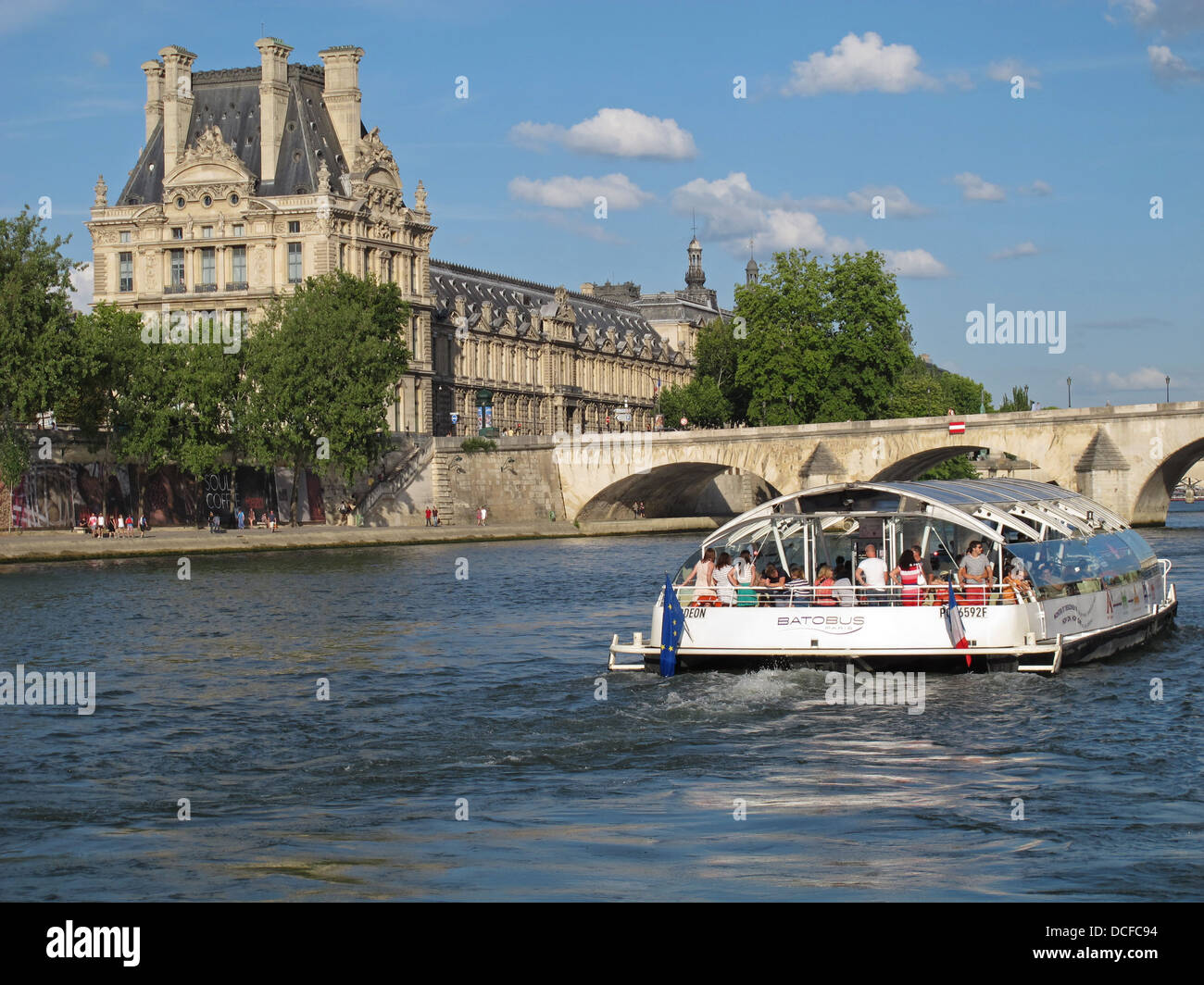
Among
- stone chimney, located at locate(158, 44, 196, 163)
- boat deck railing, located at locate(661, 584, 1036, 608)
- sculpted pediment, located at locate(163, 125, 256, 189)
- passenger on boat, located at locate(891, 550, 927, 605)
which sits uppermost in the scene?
stone chimney, located at locate(158, 44, 196, 163)

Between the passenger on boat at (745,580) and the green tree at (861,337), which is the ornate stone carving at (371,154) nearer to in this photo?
the green tree at (861,337)

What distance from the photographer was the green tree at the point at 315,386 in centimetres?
7000

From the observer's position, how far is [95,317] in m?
70.1

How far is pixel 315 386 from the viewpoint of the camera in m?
70.7

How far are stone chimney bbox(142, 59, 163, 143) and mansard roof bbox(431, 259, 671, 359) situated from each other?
2015 centimetres

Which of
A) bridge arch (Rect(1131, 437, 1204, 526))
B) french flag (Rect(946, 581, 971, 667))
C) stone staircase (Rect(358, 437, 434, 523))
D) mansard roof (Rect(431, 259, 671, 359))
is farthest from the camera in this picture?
mansard roof (Rect(431, 259, 671, 359))

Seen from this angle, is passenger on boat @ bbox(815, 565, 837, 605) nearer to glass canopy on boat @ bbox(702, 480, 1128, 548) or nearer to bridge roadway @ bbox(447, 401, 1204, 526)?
glass canopy on boat @ bbox(702, 480, 1128, 548)

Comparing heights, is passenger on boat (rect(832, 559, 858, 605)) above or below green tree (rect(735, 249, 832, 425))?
below

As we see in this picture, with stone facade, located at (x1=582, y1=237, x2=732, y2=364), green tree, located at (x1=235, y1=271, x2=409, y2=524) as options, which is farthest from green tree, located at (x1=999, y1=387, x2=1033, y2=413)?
green tree, located at (x1=235, y1=271, x2=409, y2=524)

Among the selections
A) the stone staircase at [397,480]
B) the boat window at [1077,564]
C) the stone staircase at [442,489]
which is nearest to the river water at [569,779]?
the boat window at [1077,564]

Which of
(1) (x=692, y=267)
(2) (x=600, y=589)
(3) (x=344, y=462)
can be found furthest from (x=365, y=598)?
(1) (x=692, y=267)

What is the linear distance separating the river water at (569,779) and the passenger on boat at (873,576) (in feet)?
5.11

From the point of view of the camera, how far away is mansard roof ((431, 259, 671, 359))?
108562 millimetres
